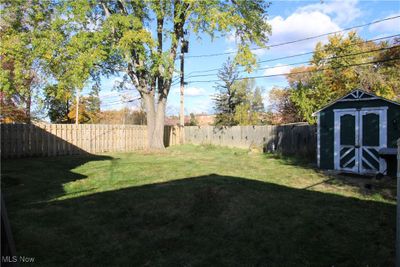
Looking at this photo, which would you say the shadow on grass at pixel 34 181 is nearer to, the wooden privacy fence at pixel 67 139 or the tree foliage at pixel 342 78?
the wooden privacy fence at pixel 67 139

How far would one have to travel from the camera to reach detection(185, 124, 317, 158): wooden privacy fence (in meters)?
17.3

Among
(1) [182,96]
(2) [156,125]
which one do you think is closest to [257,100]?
(1) [182,96]

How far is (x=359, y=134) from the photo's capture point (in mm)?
11469

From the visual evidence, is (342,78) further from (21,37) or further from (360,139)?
(21,37)

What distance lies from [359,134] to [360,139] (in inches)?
7.3

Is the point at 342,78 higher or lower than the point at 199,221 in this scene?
higher

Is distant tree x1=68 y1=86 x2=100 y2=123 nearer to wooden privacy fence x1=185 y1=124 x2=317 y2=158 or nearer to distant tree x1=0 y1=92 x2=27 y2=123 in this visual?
distant tree x1=0 y1=92 x2=27 y2=123

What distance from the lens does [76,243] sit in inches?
182

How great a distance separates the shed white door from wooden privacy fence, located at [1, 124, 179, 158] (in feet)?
43.3

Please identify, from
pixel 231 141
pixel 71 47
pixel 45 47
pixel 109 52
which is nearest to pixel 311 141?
pixel 231 141

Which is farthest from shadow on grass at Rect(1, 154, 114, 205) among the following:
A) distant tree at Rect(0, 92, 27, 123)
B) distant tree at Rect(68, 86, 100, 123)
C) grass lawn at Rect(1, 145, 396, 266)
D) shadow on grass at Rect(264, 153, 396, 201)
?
distant tree at Rect(68, 86, 100, 123)

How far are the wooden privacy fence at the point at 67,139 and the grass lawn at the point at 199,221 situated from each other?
616cm

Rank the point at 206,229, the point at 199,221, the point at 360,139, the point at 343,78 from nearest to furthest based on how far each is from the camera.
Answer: the point at 206,229 → the point at 199,221 → the point at 360,139 → the point at 343,78

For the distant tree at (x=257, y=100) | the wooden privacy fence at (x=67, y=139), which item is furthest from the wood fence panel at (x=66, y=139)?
the distant tree at (x=257, y=100)
